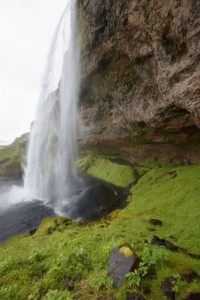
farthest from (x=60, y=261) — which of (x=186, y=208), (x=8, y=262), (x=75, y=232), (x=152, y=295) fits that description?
(x=186, y=208)

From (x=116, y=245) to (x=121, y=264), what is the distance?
2169 millimetres

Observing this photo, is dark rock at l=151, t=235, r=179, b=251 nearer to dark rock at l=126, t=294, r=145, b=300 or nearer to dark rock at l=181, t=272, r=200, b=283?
dark rock at l=181, t=272, r=200, b=283

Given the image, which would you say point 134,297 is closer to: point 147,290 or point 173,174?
point 147,290

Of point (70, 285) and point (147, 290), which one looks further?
point (70, 285)

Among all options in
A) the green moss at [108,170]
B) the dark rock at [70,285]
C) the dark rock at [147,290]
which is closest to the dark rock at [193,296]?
the dark rock at [147,290]

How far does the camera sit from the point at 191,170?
29.0 m

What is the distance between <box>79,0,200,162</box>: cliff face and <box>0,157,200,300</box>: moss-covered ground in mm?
7371

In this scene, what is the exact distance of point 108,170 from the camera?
47844 mm

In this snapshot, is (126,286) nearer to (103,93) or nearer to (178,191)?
(178,191)

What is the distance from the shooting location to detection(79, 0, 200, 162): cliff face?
2111 centimetres

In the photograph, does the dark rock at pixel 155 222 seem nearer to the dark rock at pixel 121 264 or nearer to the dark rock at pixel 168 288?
the dark rock at pixel 121 264

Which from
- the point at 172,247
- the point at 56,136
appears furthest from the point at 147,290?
the point at 56,136

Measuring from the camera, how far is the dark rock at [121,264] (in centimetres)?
887

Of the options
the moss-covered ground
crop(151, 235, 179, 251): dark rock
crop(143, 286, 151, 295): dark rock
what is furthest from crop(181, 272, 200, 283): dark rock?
crop(151, 235, 179, 251): dark rock
